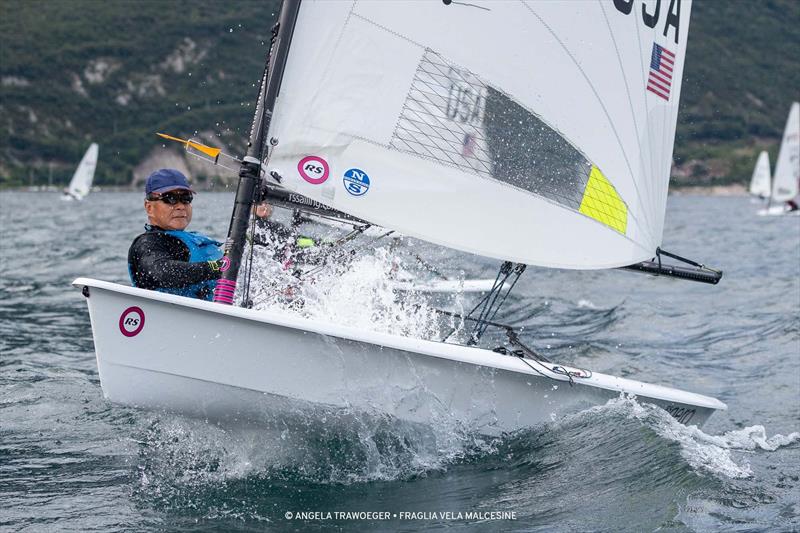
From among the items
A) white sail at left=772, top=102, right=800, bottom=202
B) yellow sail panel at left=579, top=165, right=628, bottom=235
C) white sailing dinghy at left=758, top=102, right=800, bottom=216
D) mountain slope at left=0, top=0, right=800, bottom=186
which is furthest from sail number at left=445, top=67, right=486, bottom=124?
mountain slope at left=0, top=0, right=800, bottom=186

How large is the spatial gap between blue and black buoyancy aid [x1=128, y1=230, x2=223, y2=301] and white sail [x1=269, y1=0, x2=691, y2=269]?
0.43 meters

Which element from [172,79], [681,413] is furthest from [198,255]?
[172,79]

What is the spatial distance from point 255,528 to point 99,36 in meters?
81.0

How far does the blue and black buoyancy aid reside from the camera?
12.1 ft

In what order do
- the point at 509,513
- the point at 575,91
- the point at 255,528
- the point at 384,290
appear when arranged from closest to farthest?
the point at 255,528
the point at 509,513
the point at 575,91
the point at 384,290

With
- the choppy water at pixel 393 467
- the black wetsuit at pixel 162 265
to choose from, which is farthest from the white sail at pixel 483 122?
the choppy water at pixel 393 467

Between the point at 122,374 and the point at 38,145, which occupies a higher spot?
the point at 38,145

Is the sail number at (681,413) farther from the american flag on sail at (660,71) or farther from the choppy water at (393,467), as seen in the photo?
the american flag on sail at (660,71)

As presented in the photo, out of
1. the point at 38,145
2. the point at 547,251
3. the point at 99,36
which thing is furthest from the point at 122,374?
the point at 99,36

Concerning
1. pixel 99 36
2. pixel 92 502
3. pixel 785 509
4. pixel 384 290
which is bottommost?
pixel 92 502

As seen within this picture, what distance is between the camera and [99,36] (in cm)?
7775

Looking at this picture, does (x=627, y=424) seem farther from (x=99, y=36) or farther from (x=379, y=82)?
(x=99, y=36)

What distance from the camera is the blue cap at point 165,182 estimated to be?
3674 mm

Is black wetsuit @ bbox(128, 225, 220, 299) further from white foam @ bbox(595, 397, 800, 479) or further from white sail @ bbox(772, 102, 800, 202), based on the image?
white sail @ bbox(772, 102, 800, 202)
